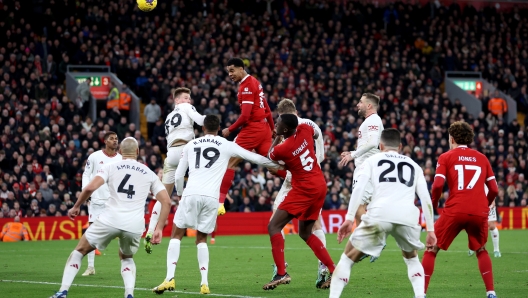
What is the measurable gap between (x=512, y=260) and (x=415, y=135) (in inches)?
687

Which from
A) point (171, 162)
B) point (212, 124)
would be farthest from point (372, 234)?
point (171, 162)

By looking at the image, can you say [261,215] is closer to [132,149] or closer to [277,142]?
[277,142]

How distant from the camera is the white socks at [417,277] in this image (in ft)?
33.4

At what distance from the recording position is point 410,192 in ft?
32.9

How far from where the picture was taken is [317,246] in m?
12.8

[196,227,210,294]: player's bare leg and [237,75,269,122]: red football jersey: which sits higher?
[237,75,269,122]: red football jersey

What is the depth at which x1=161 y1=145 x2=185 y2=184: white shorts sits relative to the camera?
15336 mm

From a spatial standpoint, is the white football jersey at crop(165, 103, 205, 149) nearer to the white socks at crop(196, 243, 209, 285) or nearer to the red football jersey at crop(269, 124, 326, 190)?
the red football jersey at crop(269, 124, 326, 190)

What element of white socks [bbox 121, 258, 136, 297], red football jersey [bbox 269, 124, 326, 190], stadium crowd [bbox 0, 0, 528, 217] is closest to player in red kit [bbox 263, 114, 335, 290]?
red football jersey [bbox 269, 124, 326, 190]

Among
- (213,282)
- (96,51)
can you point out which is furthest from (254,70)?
(213,282)

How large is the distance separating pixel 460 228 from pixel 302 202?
2513mm

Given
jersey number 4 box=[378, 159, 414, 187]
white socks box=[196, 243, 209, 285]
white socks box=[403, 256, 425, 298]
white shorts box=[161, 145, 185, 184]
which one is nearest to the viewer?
jersey number 4 box=[378, 159, 414, 187]

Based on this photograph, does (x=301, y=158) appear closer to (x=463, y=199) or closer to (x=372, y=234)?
(x=463, y=199)

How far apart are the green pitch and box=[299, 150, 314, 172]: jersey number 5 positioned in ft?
5.86
